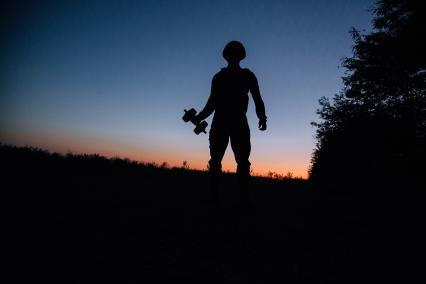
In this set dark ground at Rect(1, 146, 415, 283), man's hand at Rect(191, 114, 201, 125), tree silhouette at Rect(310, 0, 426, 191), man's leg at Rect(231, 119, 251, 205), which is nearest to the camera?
dark ground at Rect(1, 146, 415, 283)

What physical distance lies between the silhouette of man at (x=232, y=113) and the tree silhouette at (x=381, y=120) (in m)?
14.7

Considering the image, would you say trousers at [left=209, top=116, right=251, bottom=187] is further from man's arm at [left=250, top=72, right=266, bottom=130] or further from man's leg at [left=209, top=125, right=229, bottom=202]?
man's arm at [left=250, top=72, right=266, bottom=130]

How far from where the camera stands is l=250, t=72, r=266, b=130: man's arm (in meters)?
5.42

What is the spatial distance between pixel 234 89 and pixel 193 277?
3.66 m

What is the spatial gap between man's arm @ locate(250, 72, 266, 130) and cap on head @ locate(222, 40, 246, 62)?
0.40 metres

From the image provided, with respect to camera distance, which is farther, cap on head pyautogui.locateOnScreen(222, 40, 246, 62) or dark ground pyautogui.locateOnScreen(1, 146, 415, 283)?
cap on head pyautogui.locateOnScreen(222, 40, 246, 62)

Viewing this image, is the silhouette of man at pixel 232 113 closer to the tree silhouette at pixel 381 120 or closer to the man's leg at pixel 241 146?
the man's leg at pixel 241 146

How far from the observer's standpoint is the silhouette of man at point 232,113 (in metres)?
5.22

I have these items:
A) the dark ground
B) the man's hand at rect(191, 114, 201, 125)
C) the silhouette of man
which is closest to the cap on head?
the silhouette of man

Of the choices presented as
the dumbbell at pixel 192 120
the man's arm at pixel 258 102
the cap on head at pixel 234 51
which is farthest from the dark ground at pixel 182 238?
the cap on head at pixel 234 51

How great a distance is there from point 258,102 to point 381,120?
2017 centimetres

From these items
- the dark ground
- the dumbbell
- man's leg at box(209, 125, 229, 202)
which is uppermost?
the dumbbell

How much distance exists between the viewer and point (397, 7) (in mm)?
19797

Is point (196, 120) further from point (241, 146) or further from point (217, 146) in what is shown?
point (241, 146)
